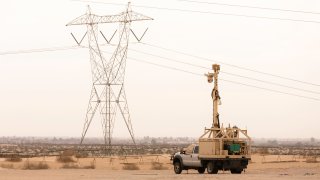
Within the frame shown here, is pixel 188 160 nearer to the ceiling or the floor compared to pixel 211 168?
nearer to the ceiling

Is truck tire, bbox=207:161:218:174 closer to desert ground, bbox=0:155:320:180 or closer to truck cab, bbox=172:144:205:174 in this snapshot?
truck cab, bbox=172:144:205:174

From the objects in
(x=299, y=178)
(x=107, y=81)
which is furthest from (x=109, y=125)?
(x=299, y=178)

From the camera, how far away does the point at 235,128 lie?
44.0m

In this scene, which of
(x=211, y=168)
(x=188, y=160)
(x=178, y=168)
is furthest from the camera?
(x=178, y=168)

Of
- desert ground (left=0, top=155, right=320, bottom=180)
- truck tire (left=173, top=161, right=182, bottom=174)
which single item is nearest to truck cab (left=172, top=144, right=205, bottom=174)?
truck tire (left=173, top=161, right=182, bottom=174)

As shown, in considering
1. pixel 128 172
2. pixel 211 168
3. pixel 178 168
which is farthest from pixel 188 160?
pixel 128 172

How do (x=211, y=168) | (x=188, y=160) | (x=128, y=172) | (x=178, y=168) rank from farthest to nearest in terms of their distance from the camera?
(x=128, y=172), (x=178, y=168), (x=188, y=160), (x=211, y=168)

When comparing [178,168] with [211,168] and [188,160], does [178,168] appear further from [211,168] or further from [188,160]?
[211,168]

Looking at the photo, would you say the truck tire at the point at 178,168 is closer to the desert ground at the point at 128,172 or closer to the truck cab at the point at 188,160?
the truck cab at the point at 188,160

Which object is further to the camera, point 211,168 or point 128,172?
point 128,172

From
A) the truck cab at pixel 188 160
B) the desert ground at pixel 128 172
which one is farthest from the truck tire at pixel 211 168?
the desert ground at pixel 128 172

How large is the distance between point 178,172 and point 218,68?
8514 millimetres

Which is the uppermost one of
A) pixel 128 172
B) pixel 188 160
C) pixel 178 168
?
pixel 188 160

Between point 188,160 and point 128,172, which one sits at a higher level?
point 188,160
